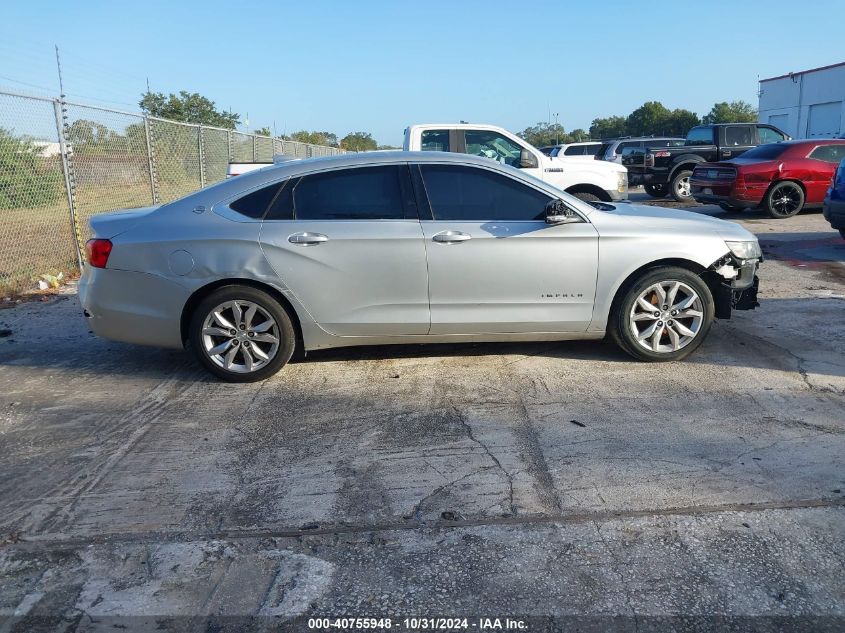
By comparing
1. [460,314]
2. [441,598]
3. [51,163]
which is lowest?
[441,598]

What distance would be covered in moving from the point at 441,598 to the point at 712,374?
3.34 m

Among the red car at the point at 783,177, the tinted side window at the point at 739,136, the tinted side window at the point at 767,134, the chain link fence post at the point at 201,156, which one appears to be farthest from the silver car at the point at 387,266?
the tinted side window at the point at 767,134

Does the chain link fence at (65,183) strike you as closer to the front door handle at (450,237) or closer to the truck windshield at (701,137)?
the front door handle at (450,237)

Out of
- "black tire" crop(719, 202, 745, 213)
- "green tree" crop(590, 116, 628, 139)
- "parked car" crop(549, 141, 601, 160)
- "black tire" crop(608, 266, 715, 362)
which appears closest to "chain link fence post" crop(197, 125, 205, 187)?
"black tire" crop(719, 202, 745, 213)

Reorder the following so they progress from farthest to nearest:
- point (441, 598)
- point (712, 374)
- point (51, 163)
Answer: point (51, 163) < point (712, 374) < point (441, 598)

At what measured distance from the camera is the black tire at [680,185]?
1934cm

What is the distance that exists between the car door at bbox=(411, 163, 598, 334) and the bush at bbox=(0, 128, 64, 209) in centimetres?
598

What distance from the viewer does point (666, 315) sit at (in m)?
5.69

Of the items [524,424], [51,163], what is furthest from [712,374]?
[51,163]

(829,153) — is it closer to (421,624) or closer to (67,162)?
(67,162)

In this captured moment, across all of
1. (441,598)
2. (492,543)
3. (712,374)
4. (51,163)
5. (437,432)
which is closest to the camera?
(441,598)

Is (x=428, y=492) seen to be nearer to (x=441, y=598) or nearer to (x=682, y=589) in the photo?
(x=441, y=598)

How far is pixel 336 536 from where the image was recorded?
3.42 m

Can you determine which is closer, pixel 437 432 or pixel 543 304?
pixel 437 432
